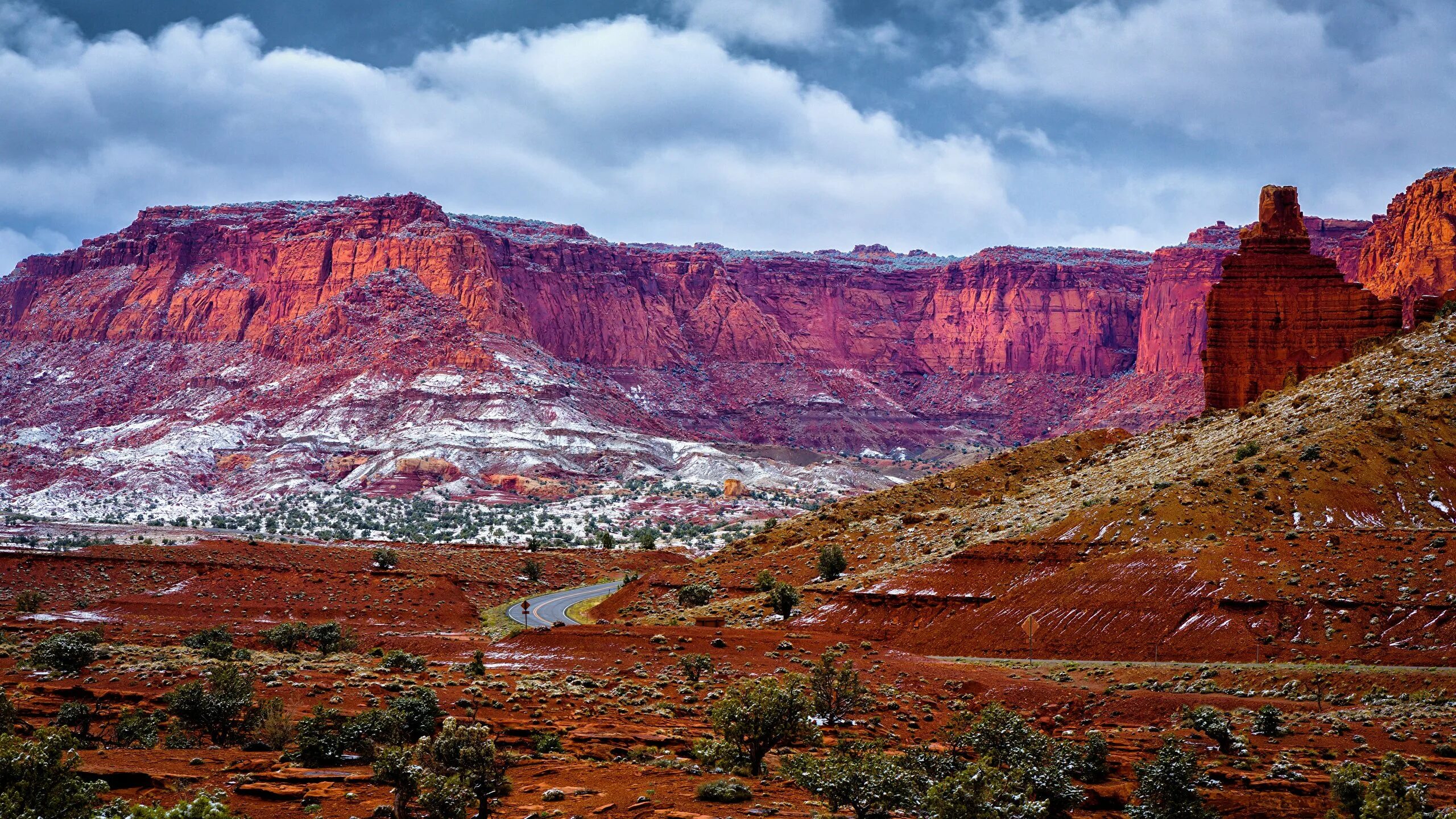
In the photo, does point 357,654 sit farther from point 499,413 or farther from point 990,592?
point 499,413

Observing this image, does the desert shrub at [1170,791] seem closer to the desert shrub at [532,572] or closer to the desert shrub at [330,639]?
the desert shrub at [330,639]

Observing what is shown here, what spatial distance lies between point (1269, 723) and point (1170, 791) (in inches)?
317

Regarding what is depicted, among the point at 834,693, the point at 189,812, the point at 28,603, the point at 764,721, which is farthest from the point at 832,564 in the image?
the point at 189,812

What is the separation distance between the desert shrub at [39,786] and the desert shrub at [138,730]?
29.2 feet

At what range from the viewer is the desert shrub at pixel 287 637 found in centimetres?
4347

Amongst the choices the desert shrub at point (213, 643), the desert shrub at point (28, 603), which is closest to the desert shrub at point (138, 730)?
the desert shrub at point (213, 643)

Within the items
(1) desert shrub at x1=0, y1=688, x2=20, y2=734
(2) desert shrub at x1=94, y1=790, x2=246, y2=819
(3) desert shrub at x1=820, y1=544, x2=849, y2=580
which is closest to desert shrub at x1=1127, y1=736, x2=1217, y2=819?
(2) desert shrub at x1=94, y1=790, x2=246, y2=819

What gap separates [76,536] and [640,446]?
74.4 meters

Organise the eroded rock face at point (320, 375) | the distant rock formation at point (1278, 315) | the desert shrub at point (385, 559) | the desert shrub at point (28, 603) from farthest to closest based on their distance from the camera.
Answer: the eroded rock face at point (320, 375) < the desert shrub at point (385, 559) < the distant rock formation at point (1278, 315) < the desert shrub at point (28, 603)

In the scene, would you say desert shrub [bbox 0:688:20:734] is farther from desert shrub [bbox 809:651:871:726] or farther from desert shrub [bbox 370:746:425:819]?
desert shrub [bbox 809:651:871:726]

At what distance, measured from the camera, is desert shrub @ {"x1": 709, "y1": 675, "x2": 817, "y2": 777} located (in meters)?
22.5

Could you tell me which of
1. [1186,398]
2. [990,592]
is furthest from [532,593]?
[1186,398]

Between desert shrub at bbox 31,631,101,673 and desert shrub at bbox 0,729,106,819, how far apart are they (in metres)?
17.8

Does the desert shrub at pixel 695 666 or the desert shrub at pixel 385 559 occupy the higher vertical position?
the desert shrub at pixel 385 559
